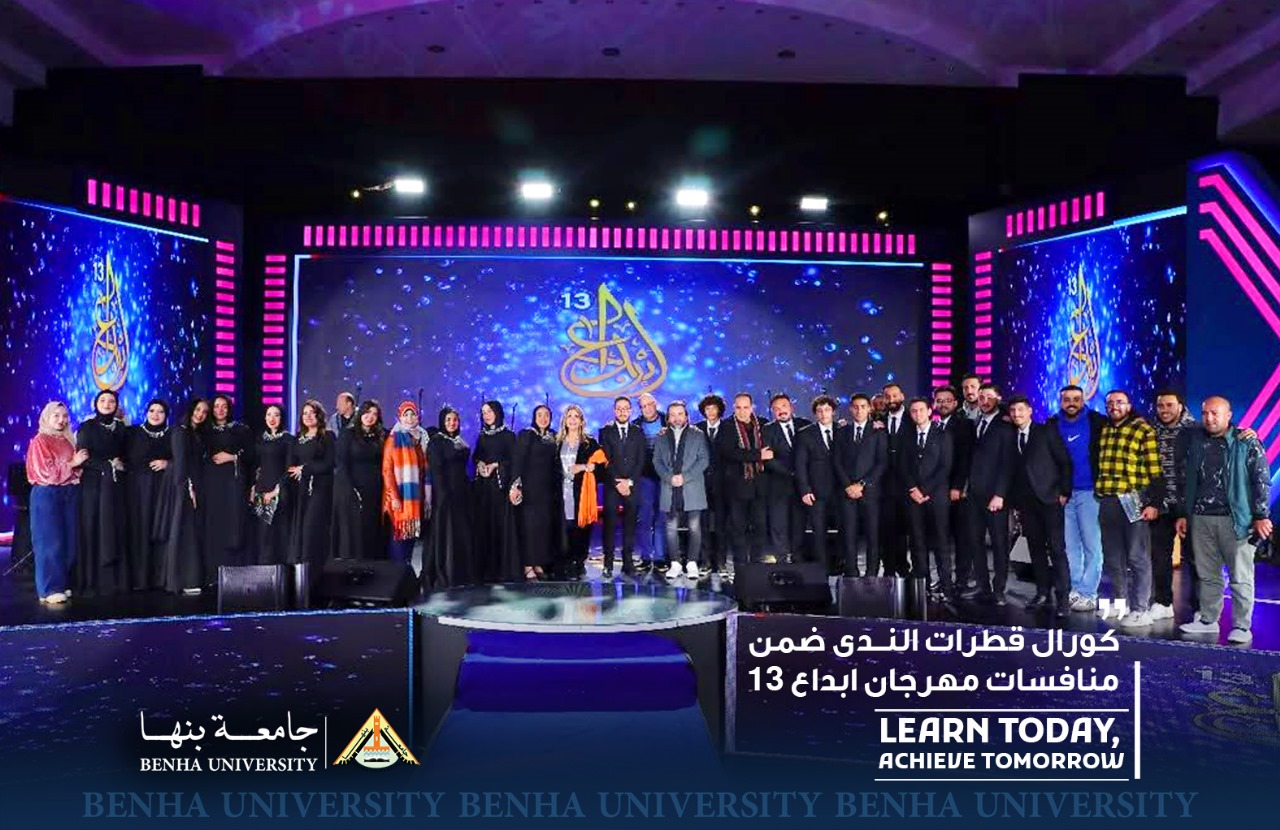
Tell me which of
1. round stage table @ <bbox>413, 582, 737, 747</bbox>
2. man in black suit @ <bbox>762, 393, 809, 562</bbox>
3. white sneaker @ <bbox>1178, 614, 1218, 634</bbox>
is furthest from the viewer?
man in black suit @ <bbox>762, 393, 809, 562</bbox>

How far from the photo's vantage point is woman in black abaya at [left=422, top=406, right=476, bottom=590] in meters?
7.91

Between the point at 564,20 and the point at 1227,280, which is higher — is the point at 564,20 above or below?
above

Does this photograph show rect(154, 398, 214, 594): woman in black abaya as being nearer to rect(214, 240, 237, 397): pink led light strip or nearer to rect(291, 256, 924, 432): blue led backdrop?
rect(214, 240, 237, 397): pink led light strip

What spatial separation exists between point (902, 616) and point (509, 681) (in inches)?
75.8

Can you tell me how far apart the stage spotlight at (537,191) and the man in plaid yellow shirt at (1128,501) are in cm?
619

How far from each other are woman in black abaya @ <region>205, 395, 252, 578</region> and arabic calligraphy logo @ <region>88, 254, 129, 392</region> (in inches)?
109

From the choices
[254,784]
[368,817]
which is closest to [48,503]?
[254,784]

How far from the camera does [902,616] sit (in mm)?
5336

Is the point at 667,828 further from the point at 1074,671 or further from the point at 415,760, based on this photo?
the point at 1074,671

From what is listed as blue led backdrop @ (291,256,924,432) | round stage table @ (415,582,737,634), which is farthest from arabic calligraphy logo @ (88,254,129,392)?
round stage table @ (415,582,737,634)

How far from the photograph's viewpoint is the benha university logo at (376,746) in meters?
4.60

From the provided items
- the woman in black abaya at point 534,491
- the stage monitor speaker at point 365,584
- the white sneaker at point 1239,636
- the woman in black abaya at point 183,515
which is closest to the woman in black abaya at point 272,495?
the woman in black abaya at point 183,515

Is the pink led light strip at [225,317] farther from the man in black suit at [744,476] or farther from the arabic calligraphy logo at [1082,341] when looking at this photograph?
the arabic calligraphy logo at [1082,341]

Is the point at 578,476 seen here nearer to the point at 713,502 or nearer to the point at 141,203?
the point at 713,502
